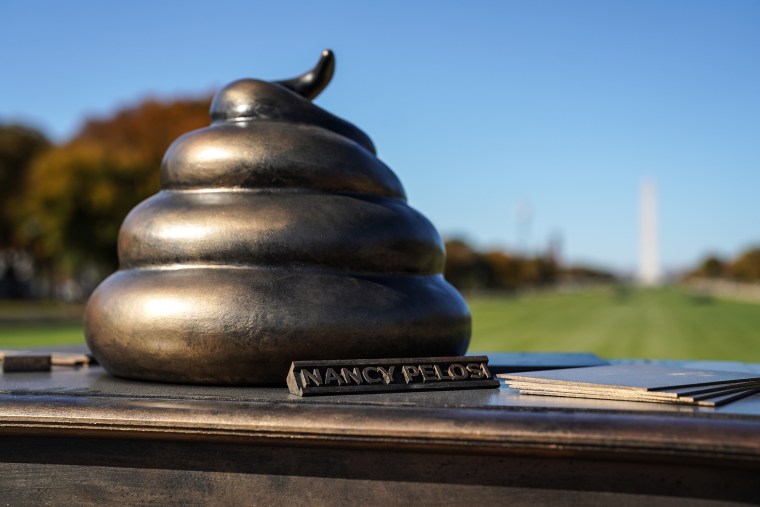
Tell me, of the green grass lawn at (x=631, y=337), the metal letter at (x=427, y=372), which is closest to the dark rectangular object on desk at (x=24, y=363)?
the metal letter at (x=427, y=372)

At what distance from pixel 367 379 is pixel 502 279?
106 m

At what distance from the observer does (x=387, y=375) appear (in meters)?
3.16

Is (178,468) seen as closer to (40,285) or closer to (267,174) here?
(267,174)

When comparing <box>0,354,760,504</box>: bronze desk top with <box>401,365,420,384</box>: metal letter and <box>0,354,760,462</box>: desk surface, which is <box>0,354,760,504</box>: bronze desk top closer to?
<box>0,354,760,462</box>: desk surface

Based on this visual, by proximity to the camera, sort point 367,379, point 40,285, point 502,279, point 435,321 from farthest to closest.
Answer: point 502,279, point 40,285, point 435,321, point 367,379

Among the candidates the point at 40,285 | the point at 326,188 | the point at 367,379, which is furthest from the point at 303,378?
the point at 40,285

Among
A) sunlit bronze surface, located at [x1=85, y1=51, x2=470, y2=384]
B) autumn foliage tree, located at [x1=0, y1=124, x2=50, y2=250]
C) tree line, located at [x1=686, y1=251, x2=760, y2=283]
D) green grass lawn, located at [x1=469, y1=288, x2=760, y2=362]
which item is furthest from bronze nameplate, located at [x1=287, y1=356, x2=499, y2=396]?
tree line, located at [x1=686, y1=251, x2=760, y2=283]

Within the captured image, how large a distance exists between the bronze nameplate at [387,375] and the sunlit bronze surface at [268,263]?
183mm

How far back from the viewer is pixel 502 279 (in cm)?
10769

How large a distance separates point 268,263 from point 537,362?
167 cm

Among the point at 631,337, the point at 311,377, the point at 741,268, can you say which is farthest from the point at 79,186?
the point at 741,268

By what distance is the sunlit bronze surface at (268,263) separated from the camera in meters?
3.27

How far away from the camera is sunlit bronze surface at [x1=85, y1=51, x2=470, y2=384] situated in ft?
10.7

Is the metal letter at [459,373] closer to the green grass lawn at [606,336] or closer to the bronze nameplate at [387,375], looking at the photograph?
the bronze nameplate at [387,375]
